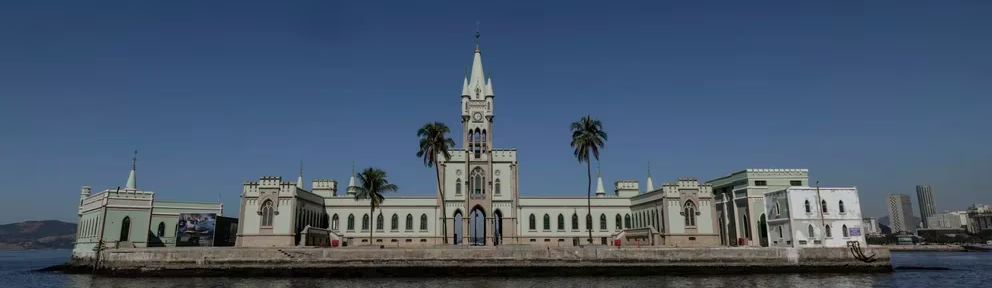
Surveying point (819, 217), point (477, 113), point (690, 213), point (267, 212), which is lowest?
point (819, 217)

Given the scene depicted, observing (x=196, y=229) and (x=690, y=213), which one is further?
(x=690, y=213)

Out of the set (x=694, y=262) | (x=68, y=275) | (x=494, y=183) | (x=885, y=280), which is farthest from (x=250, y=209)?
(x=885, y=280)

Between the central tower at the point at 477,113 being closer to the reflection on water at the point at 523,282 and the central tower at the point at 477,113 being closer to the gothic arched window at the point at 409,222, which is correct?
the gothic arched window at the point at 409,222

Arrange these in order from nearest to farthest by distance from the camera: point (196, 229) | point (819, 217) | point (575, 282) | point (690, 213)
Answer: point (575, 282)
point (819, 217)
point (196, 229)
point (690, 213)

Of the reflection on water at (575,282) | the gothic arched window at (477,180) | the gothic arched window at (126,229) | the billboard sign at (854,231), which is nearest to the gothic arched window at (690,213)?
the billboard sign at (854,231)

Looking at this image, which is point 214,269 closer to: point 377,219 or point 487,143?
point 377,219

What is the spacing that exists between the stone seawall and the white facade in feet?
11.5

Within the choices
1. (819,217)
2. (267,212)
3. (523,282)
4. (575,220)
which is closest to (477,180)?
(575,220)

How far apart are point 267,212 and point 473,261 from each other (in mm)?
24544

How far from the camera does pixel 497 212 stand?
237 feet

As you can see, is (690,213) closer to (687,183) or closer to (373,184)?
(687,183)

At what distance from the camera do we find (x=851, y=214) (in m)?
55.6

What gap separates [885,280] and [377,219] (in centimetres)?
5402

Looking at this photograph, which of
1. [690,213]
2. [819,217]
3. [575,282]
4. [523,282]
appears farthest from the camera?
[690,213]
